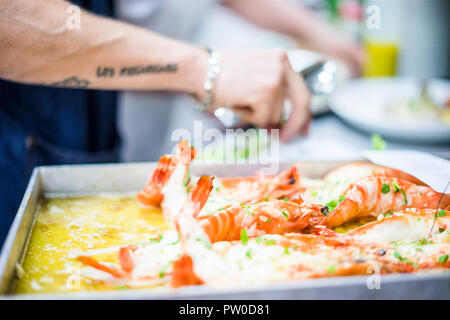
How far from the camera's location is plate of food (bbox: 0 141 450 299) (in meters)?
0.77

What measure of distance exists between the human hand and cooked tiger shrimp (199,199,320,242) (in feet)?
2.11

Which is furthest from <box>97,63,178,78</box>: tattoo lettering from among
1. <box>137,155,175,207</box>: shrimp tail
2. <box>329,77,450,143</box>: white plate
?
<box>329,77,450,143</box>: white plate

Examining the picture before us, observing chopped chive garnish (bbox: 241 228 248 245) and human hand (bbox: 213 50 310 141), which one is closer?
chopped chive garnish (bbox: 241 228 248 245)

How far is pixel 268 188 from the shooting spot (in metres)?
1.19

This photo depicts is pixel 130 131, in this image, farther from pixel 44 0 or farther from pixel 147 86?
pixel 44 0

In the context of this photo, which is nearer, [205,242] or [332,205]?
[205,242]

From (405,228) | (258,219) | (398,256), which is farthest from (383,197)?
(258,219)

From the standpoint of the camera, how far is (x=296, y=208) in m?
1.04

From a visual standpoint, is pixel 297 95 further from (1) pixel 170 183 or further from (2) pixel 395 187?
(1) pixel 170 183

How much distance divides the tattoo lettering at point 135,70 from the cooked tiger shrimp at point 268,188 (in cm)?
53

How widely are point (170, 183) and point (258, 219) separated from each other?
232 mm

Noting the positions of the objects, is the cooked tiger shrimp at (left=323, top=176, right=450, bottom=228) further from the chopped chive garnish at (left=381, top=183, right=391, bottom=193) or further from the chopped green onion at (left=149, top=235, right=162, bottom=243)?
the chopped green onion at (left=149, top=235, right=162, bottom=243)

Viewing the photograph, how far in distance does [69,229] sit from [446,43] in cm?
267

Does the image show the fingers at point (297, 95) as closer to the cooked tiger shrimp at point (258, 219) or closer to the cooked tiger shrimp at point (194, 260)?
the cooked tiger shrimp at point (258, 219)
